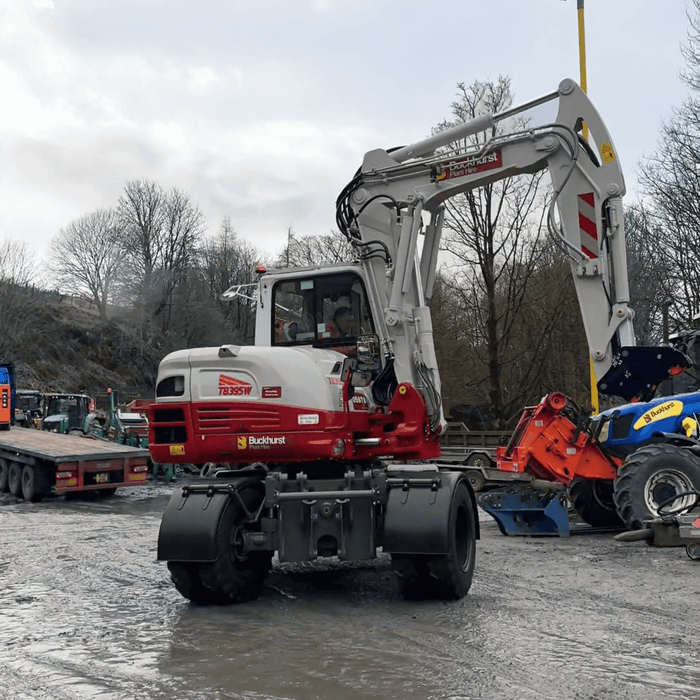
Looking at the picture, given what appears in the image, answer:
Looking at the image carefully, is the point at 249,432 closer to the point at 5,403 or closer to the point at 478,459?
the point at 478,459

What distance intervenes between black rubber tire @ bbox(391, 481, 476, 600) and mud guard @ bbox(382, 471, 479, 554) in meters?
0.10

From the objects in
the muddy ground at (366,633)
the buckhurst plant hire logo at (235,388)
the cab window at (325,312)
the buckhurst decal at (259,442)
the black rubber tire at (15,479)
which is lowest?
the muddy ground at (366,633)

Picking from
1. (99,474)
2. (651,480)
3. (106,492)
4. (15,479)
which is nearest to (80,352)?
(15,479)

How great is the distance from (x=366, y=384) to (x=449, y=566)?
2.17 metres

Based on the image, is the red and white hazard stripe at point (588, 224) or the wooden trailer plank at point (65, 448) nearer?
the red and white hazard stripe at point (588, 224)

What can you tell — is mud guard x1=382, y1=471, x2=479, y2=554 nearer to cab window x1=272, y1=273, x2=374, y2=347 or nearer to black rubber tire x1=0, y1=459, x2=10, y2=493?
cab window x1=272, y1=273, x2=374, y2=347

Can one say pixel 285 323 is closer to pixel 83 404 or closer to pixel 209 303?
pixel 83 404

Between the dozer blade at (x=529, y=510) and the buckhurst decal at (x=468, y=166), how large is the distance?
424cm

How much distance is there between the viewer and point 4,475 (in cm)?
2198

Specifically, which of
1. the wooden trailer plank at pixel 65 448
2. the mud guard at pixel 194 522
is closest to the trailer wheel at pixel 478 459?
the wooden trailer plank at pixel 65 448

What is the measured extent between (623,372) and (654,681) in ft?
14.1

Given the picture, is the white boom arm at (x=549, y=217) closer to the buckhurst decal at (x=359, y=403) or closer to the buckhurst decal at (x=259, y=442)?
the buckhurst decal at (x=359, y=403)

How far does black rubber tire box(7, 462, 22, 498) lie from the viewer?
21.2 m

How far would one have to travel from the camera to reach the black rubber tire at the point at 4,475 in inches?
862
